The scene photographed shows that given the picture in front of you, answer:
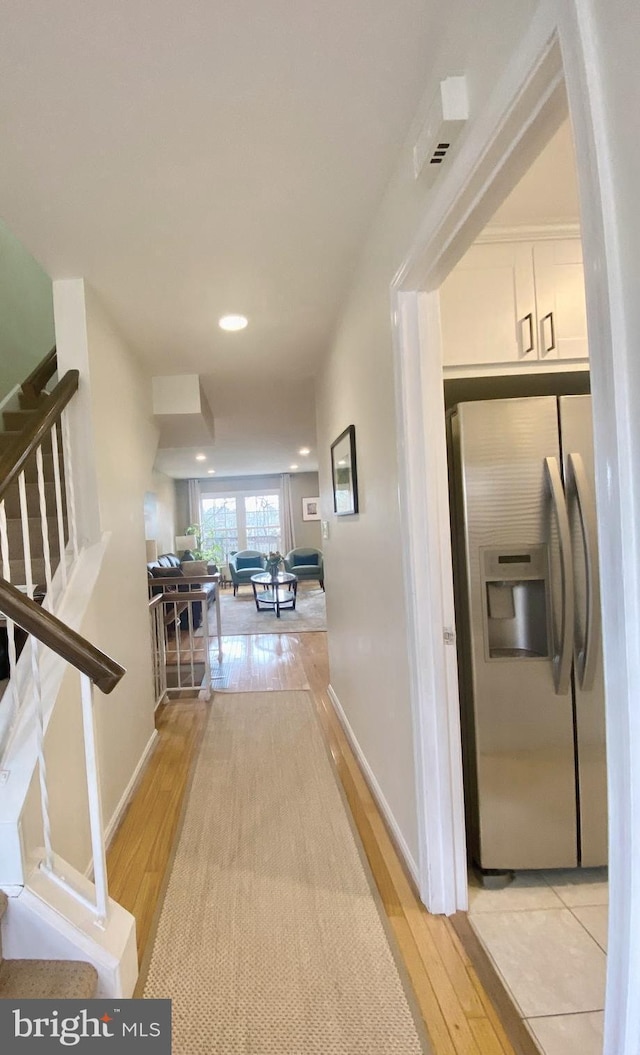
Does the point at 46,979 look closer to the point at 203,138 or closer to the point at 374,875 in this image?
the point at 374,875

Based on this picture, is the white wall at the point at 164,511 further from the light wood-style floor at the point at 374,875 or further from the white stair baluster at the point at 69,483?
the white stair baluster at the point at 69,483

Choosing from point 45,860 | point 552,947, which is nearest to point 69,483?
point 45,860

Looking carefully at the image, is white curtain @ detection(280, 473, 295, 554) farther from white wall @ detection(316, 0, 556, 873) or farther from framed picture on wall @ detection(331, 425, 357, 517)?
white wall @ detection(316, 0, 556, 873)

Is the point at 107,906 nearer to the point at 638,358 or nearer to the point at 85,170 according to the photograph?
the point at 638,358

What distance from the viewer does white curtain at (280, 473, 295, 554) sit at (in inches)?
448

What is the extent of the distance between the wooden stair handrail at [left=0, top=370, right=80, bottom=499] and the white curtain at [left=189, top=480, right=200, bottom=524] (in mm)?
9409

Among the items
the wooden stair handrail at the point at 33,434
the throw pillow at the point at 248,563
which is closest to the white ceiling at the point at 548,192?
the wooden stair handrail at the point at 33,434

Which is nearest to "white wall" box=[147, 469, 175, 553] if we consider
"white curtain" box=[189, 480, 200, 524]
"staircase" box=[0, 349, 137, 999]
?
"white curtain" box=[189, 480, 200, 524]

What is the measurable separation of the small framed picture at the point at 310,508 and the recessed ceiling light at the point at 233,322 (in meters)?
8.58

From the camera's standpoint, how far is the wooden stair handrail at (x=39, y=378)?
3.07m

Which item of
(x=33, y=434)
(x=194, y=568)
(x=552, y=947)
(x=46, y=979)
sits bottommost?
(x=552, y=947)

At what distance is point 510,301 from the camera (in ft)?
5.98

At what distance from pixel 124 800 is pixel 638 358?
2.64m

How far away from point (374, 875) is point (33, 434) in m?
1.99
